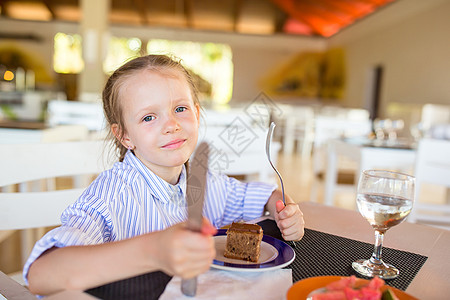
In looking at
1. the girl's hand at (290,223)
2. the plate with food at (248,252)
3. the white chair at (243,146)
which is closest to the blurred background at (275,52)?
the white chair at (243,146)

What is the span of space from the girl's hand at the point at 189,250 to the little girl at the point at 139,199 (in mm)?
21

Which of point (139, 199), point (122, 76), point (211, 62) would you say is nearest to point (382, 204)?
point (139, 199)

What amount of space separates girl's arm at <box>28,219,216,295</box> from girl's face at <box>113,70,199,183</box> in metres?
0.29

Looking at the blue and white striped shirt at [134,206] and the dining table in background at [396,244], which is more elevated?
the blue and white striped shirt at [134,206]

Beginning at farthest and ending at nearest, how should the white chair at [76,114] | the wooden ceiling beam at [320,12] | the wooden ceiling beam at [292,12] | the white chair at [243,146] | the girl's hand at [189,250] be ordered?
the wooden ceiling beam at [292,12] → the wooden ceiling beam at [320,12] → the white chair at [76,114] → the white chair at [243,146] → the girl's hand at [189,250]

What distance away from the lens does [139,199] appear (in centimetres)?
80

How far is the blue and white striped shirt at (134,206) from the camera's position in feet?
2.03

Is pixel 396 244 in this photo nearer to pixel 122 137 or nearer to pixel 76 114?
pixel 122 137

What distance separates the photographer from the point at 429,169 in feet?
6.34

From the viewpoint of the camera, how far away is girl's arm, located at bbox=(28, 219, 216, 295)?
418 millimetres

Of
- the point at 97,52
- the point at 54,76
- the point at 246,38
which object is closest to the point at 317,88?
the point at 246,38

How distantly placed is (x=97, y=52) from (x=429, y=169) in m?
4.31

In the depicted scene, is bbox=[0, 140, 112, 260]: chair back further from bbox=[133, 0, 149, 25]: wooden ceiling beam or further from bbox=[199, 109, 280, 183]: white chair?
bbox=[133, 0, 149, 25]: wooden ceiling beam

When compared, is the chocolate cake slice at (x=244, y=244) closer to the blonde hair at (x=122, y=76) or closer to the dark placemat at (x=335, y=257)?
the dark placemat at (x=335, y=257)
